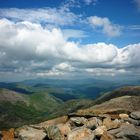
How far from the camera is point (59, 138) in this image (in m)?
28.0

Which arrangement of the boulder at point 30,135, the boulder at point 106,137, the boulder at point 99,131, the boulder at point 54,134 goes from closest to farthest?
the boulder at point 106,137 → the boulder at point 99,131 → the boulder at point 54,134 → the boulder at point 30,135

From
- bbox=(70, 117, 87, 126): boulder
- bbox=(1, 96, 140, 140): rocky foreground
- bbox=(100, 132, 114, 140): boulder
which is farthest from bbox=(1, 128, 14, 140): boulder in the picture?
bbox=(100, 132, 114, 140): boulder

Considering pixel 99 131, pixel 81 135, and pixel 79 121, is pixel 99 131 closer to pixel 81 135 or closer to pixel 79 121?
pixel 81 135

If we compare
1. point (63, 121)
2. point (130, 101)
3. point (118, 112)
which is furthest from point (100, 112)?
point (130, 101)

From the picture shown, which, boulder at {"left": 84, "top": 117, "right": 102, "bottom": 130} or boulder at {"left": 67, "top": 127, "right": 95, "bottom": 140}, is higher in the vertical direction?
boulder at {"left": 84, "top": 117, "right": 102, "bottom": 130}

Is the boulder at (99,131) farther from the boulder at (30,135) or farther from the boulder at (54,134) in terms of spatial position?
the boulder at (30,135)

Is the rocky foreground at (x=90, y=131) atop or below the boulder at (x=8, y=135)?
atop

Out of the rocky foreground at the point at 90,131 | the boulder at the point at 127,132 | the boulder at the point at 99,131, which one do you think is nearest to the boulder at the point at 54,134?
the rocky foreground at the point at 90,131

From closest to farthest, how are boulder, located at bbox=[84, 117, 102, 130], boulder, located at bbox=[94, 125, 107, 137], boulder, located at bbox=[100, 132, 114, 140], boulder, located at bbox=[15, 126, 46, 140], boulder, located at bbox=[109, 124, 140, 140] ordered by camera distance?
boulder, located at bbox=[100, 132, 114, 140], boulder, located at bbox=[109, 124, 140, 140], boulder, located at bbox=[94, 125, 107, 137], boulder, located at bbox=[15, 126, 46, 140], boulder, located at bbox=[84, 117, 102, 130]

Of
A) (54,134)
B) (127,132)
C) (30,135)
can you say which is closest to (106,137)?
(127,132)

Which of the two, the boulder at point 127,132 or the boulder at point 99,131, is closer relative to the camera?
the boulder at point 127,132

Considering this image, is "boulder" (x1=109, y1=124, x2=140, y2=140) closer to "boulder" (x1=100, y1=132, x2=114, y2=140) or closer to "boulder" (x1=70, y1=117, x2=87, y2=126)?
"boulder" (x1=100, y1=132, x2=114, y2=140)

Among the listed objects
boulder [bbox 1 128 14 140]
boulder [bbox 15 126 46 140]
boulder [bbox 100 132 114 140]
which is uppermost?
boulder [bbox 100 132 114 140]

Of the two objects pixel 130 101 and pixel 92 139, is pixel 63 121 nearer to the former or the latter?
pixel 92 139
